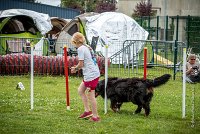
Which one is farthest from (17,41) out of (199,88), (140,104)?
(140,104)

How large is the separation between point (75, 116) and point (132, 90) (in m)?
1.26

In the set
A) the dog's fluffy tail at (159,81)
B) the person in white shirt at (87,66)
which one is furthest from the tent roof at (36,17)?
the person in white shirt at (87,66)

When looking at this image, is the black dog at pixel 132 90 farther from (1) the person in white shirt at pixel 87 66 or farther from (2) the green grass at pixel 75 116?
(1) the person in white shirt at pixel 87 66

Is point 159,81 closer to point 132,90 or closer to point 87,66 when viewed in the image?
point 132,90

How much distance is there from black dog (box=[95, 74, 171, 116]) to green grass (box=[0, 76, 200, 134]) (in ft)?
0.86

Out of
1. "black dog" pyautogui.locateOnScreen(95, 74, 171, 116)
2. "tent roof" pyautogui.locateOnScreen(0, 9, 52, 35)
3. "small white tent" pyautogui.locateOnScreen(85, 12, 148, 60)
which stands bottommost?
"black dog" pyautogui.locateOnScreen(95, 74, 171, 116)

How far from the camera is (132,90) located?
10773 mm

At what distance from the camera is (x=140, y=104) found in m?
10.9

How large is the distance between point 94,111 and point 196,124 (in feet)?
6.24

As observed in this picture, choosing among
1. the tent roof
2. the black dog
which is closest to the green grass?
the black dog

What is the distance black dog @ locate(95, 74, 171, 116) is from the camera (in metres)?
10.7

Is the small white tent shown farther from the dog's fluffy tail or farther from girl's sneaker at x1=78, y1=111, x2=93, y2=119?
girl's sneaker at x1=78, y1=111, x2=93, y2=119

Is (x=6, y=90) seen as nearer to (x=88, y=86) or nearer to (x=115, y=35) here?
(x=88, y=86)

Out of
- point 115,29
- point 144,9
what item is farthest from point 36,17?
point 144,9
